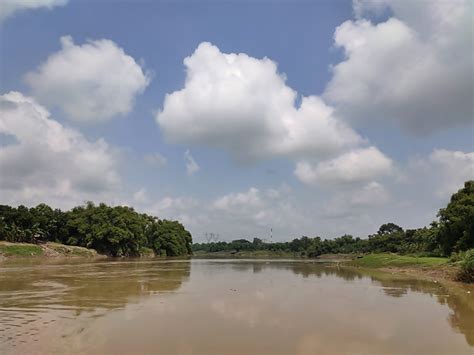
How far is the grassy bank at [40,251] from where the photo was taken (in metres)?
65.0

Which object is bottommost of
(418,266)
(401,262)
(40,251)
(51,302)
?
(51,302)

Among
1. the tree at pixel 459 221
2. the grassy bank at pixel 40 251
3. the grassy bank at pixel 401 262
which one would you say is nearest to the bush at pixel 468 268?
the grassy bank at pixel 401 262

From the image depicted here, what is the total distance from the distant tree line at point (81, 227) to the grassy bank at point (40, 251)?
352cm

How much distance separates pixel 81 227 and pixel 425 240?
67.4 m

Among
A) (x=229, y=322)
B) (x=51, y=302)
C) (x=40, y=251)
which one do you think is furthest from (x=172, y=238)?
(x=229, y=322)


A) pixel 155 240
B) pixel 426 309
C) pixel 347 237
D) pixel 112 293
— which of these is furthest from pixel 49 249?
pixel 347 237

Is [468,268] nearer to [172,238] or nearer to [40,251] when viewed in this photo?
[40,251]

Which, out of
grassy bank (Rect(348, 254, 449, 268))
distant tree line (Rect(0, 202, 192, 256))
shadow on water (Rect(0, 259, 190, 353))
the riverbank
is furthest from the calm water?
distant tree line (Rect(0, 202, 192, 256))

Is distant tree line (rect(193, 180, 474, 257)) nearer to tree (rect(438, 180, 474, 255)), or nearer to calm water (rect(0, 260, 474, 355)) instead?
tree (rect(438, 180, 474, 255))

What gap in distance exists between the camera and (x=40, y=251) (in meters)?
72.2

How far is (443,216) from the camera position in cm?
5091

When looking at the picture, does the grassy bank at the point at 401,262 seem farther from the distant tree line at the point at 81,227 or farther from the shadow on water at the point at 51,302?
the distant tree line at the point at 81,227

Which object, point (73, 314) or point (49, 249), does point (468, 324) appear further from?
point (49, 249)

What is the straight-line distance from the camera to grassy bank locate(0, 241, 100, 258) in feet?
213
